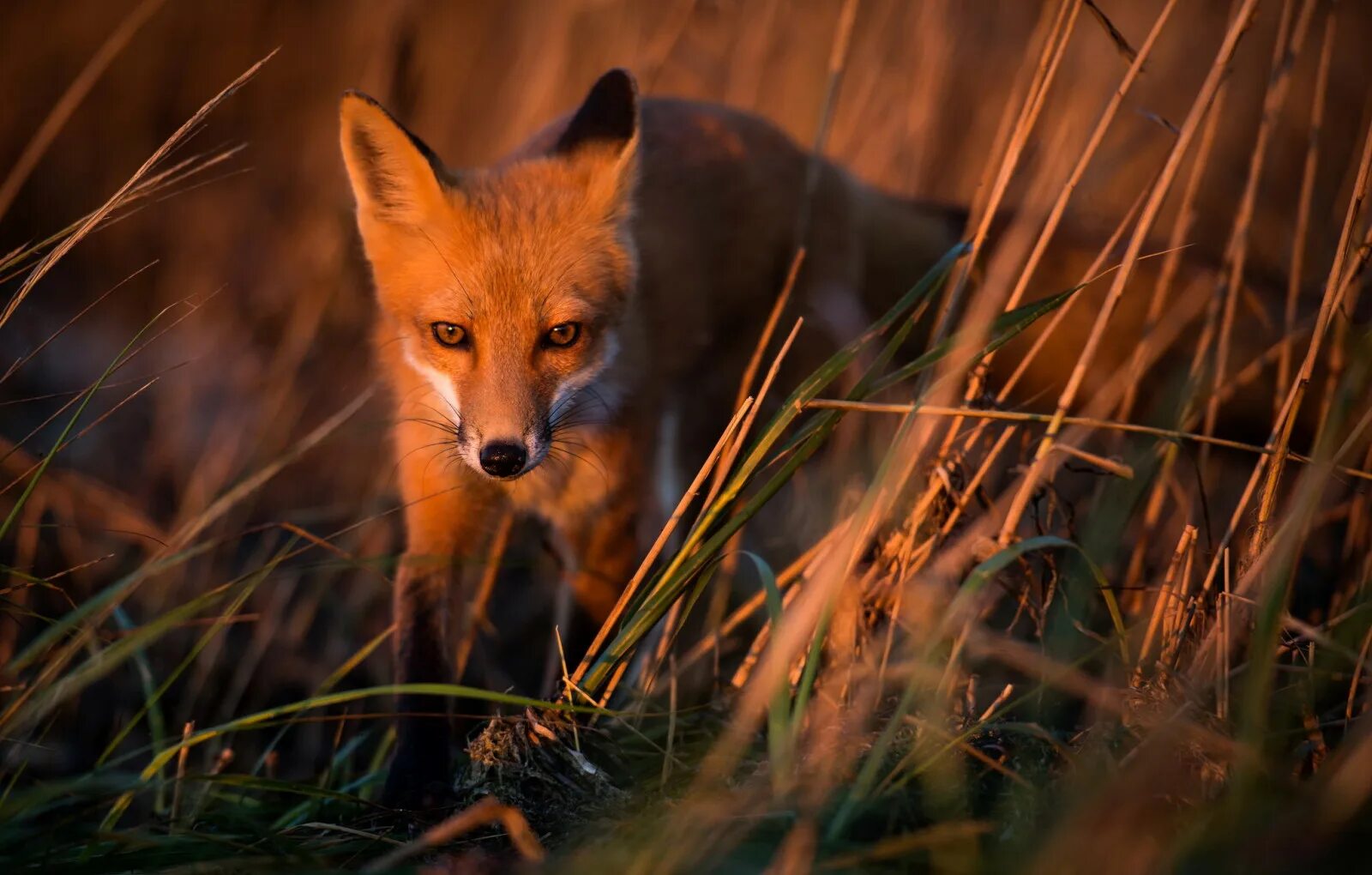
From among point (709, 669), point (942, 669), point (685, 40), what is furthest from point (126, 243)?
point (942, 669)

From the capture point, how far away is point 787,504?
13.3ft

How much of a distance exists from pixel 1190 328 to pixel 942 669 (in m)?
1.63

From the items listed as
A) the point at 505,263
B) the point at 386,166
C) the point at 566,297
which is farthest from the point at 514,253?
the point at 386,166

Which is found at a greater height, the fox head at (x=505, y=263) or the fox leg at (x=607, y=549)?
the fox head at (x=505, y=263)

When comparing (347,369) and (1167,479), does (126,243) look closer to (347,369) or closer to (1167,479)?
(347,369)

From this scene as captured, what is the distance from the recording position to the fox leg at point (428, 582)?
76.9 inches

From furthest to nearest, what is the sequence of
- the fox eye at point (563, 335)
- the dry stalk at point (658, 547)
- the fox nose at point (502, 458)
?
the fox eye at point (563, 335) < the fox nose at point (502, 458) < the dry stalk at point (658, 547)

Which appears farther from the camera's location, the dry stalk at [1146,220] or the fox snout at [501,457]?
the fox snout at [501,457]

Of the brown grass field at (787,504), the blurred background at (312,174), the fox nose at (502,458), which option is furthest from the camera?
the blurred background at (312,174)

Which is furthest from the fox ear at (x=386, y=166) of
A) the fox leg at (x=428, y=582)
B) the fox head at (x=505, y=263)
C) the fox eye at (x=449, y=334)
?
the fox leg at (x=428, y=582)

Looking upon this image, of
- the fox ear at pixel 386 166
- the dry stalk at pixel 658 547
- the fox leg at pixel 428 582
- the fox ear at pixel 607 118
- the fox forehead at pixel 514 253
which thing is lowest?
the fox leg at pixel 428 582

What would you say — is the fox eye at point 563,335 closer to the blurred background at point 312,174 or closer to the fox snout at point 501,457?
the fox snout at point 501,457

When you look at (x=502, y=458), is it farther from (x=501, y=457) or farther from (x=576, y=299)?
(x=576, y=299)

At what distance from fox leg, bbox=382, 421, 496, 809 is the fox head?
171 millimetres
